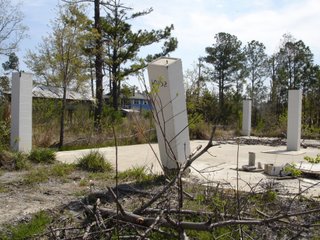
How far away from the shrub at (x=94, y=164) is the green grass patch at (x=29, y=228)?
250 cm

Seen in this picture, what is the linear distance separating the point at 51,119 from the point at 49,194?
23.8 ft

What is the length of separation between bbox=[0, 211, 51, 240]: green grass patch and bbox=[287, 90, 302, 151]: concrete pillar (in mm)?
7862

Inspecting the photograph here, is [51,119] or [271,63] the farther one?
[271,63]

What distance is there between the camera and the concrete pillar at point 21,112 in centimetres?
755

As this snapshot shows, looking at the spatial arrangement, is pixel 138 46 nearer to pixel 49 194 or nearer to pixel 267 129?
pixel 267 129

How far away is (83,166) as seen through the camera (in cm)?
654

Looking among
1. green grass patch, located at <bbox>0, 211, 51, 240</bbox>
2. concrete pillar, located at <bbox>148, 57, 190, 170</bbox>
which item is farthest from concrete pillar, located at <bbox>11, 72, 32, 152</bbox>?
green grass patch, located at <bbox>0, 211, 51, 240</bbox>

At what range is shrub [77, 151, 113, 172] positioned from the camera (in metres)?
6.40

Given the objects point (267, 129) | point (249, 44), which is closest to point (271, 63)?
point (249, 44)

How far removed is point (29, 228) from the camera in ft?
12.0

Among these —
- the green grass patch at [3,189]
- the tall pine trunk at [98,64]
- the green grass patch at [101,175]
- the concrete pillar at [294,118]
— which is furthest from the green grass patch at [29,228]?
the tall pine trunk at [98,64]

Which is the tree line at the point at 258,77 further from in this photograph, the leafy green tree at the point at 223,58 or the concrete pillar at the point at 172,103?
the concrete pillar at the point at 172,103

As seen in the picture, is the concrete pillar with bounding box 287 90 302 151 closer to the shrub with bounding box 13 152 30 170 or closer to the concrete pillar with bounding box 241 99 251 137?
the concrete pillar with bounding box 241 99 251 137

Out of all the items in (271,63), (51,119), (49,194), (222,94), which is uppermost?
(271,63)
